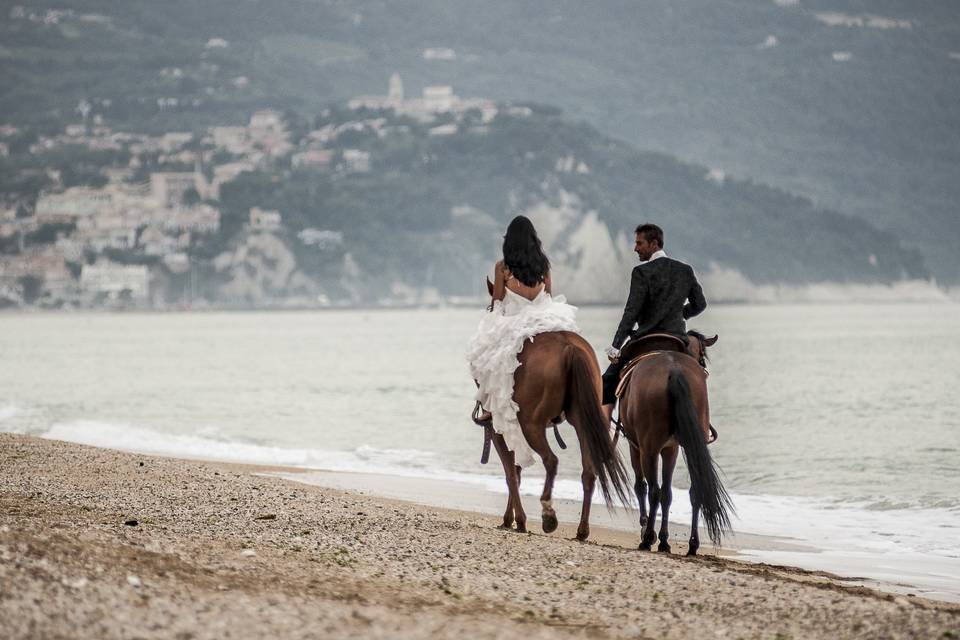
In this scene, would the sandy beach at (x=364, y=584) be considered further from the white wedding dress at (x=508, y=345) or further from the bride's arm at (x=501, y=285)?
the bride's arm at (x=501, y=285)

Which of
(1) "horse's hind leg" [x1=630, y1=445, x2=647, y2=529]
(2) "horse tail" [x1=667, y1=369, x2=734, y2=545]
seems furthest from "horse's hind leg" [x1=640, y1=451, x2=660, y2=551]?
(2) "horse tail" [x1=667, y1=369, x2=734, y2=545]

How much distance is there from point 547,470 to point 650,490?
768mm

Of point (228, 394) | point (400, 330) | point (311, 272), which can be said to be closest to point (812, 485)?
point (228, 394)

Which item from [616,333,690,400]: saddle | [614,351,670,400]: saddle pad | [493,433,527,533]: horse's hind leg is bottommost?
[493,433,527,533]: horse's hind leg

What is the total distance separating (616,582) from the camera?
26.5ft

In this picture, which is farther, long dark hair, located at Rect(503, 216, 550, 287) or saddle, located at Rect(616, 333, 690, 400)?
long dark hair, located at Rect(503, 216, 550, 287)

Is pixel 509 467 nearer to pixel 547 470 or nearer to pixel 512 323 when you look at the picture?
pixel 547 470

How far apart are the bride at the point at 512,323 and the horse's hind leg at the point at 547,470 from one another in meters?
0.10

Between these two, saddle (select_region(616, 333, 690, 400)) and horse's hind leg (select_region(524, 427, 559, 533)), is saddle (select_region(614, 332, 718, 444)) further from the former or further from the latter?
horse's hind leg (select_region(524, 427, 559, 533))

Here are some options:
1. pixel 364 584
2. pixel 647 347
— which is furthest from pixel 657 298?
pixel 364 584

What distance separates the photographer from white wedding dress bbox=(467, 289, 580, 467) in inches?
406

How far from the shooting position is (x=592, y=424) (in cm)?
995

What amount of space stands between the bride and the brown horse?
2.39 feet

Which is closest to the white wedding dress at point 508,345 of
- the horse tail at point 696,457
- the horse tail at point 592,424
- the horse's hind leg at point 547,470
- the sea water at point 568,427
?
the horse's hind leg at point 547,470
